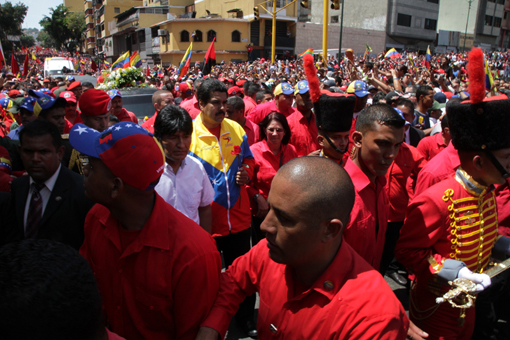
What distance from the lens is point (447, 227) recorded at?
91.8 inches

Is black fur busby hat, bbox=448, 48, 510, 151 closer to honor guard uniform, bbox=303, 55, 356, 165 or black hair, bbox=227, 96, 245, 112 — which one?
honor guard uniform, bbox=303, 55, 356, 165

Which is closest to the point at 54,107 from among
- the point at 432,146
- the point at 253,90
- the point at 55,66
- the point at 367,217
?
the point at 367,217

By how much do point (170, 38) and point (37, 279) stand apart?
1938 inches

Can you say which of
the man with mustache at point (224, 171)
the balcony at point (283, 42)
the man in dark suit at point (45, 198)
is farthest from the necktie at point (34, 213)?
the balcony at point (283, 42)

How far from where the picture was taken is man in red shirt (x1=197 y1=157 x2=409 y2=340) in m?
1.42

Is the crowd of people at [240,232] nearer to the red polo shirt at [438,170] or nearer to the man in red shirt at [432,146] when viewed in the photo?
the red polo shirt at [438,170]

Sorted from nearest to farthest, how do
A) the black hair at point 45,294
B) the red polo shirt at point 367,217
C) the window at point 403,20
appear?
the black hair at point 45,294 < the red polo shirt at point 367,217 < the window at point 403,20

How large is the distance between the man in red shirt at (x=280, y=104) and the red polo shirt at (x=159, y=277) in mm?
4685

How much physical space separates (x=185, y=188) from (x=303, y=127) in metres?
2.64

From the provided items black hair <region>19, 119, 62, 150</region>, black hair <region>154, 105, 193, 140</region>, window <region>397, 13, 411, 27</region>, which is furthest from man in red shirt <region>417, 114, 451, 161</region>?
window <region>397, 13, 411, 27</region>

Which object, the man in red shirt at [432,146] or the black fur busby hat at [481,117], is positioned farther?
the man in red shirt at [432,146]

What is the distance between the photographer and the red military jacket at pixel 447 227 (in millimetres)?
2307

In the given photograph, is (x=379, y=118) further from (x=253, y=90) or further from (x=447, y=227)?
(x=253, y=90)

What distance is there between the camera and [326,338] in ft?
4.74
